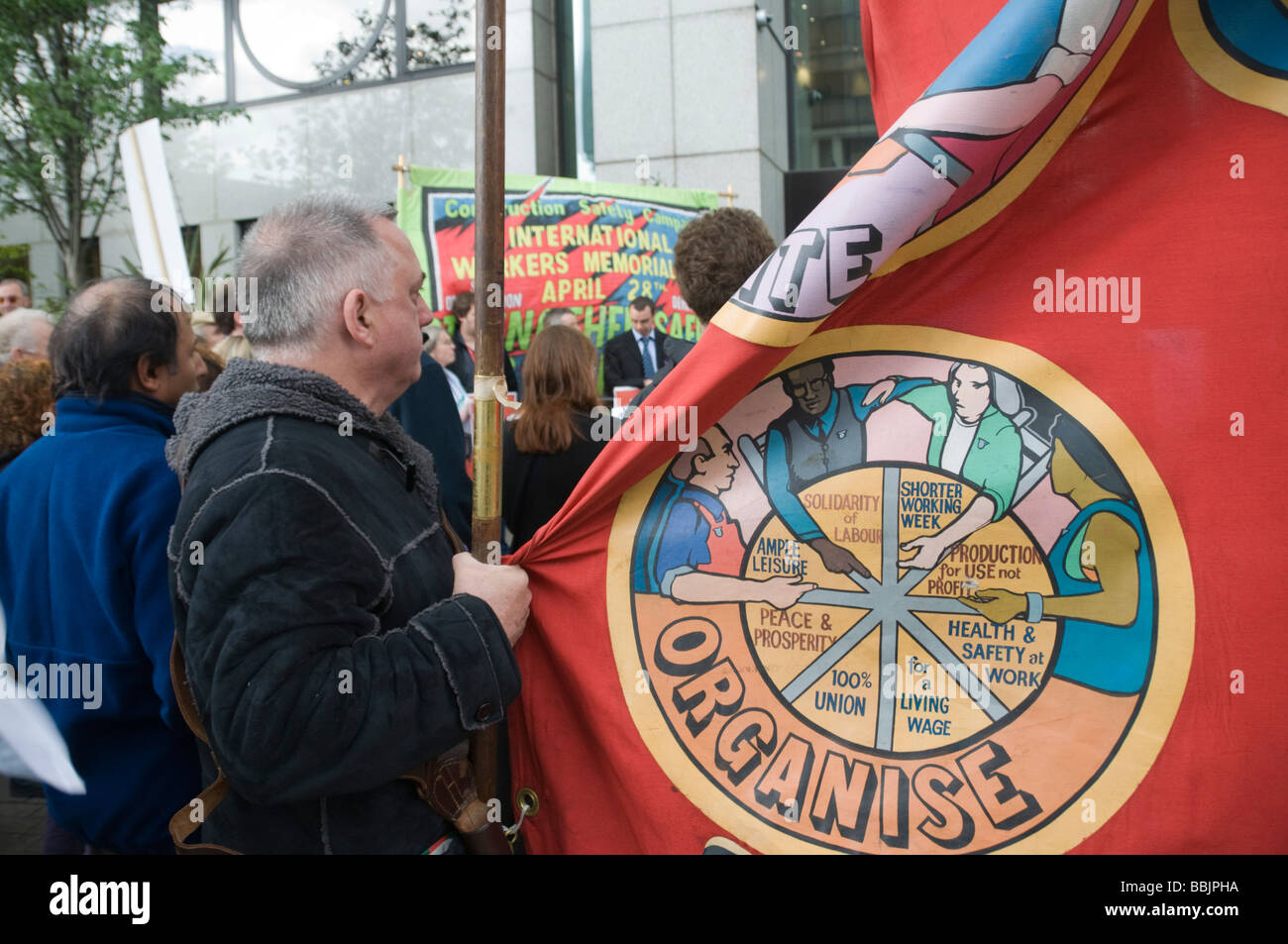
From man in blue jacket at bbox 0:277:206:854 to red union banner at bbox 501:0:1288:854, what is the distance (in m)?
0.71

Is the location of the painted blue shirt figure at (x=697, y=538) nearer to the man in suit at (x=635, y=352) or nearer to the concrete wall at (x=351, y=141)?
the man in suit at (x=635, y=352)

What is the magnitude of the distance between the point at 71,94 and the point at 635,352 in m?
6.99

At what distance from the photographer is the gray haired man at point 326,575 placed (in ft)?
4.45

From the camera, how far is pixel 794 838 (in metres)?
1.67

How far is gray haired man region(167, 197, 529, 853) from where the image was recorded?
1.36 m

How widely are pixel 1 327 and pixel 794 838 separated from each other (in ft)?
10.4

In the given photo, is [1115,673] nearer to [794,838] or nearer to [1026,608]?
[1026,608]

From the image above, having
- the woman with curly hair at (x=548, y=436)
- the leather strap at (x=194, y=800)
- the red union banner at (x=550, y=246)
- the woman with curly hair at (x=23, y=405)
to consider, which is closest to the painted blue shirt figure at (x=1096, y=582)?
the leather strap at (x=194, y=800)

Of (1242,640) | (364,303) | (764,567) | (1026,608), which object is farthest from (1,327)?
(1242,640)

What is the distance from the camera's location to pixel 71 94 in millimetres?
9945

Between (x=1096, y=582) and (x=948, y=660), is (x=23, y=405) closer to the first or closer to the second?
(x=948, y=660)

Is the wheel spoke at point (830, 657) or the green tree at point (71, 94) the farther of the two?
the green tree at point (71, 94)

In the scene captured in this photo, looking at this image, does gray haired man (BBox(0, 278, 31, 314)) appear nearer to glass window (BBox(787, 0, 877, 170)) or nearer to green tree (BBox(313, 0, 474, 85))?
green tree (BBox(313, 0, 474, 85))
